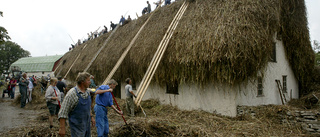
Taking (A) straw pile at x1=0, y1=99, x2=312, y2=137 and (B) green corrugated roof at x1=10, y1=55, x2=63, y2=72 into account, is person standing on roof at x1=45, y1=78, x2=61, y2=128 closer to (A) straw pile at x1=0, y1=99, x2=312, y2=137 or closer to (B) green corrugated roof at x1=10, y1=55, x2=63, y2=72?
(A) straw pile at x1=0, y1=99, x2=312, y2=137

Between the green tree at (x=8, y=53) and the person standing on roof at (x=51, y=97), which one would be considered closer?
the person standing on roof at (x=51, y=97)

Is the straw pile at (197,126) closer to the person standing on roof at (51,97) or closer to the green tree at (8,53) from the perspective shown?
the person standing on roof at (51,97)

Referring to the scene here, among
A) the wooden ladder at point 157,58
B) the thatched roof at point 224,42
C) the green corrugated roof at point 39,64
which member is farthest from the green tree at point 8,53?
the wooden ladder at point 157,58

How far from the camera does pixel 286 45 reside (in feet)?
33.9

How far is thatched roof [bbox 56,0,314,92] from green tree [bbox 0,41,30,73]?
55.9 m

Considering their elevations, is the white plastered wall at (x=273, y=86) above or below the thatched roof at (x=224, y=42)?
below

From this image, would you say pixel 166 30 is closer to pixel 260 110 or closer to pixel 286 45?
pixel 260 110

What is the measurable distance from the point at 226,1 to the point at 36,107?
34.6 ft

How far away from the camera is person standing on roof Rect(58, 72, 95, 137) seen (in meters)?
2.88

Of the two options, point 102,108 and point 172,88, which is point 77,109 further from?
point 172,88

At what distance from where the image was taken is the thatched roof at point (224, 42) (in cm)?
674

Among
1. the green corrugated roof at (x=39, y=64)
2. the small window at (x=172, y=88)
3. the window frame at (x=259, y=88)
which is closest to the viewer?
the window frame at (x=259, y=88)

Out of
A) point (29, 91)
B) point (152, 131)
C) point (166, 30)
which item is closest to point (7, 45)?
point (29, 91)

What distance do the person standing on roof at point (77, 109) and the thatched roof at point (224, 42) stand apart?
476 cm
